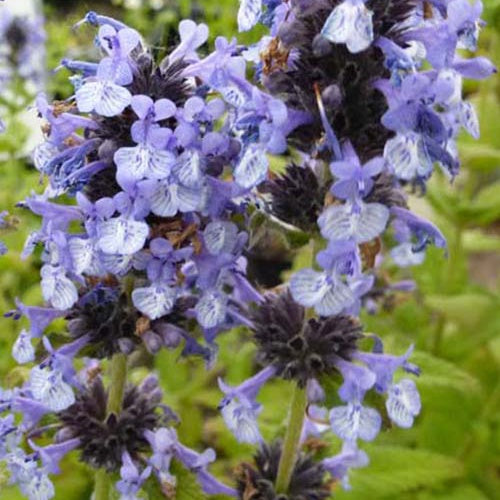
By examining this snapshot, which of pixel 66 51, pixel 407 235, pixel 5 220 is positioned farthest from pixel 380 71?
pixel 66 51

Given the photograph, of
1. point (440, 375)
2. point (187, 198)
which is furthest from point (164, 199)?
point (440, 375)

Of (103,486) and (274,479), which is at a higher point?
(103,486)

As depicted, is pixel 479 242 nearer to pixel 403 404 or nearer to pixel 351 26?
pixel 403 404

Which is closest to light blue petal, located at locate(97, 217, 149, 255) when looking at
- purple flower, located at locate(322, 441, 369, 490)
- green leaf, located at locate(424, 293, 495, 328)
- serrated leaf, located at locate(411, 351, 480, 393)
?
purple flower, located at locate(322, 441, 369, 490)

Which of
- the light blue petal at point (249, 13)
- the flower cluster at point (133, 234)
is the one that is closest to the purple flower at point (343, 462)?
the flower cluster at point (133, 234)

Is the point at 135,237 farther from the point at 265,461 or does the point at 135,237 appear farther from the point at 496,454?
the point at 496,454

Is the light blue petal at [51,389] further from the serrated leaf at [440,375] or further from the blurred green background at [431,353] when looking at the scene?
the serrated leaf at [440,375]
